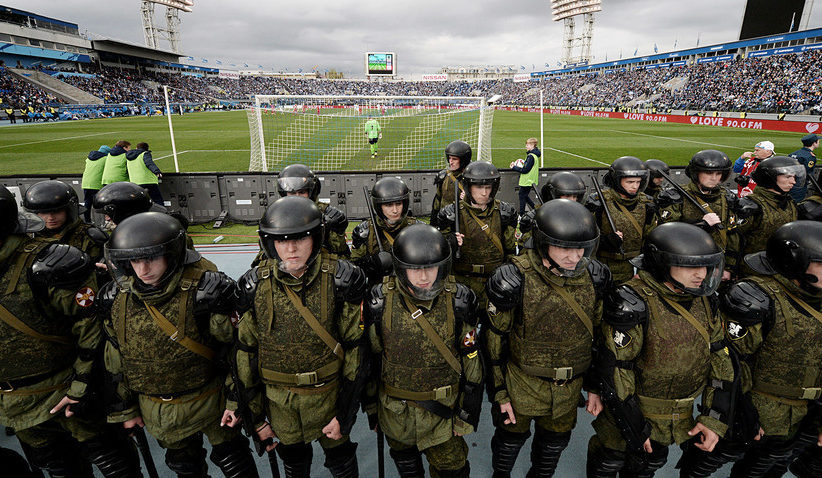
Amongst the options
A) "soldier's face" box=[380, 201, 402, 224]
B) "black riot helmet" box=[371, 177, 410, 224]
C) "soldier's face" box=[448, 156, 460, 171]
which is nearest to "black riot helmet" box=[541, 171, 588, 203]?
"soldier's face" box=[448, 156, 460, 171]

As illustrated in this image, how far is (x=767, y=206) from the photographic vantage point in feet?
16.4

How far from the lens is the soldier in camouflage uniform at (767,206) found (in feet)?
15.8

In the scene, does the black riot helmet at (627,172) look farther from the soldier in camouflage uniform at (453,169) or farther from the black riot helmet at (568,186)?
the soldier in camouflage uniform at (453,169)

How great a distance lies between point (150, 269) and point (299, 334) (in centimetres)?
116

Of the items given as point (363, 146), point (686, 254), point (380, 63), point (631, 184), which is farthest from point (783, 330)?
point (380, 63)

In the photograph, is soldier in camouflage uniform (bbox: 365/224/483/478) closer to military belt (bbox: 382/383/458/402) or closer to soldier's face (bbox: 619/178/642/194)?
military belt (bbox: 382/383/458/402)

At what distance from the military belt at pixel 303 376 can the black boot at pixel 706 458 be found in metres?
3.09

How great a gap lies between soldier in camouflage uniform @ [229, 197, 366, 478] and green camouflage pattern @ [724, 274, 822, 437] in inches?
121

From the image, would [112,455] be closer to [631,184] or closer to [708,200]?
[631,184]

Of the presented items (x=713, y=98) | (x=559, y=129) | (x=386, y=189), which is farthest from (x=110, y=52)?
(x=713, y=98)

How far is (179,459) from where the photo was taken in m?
3.18

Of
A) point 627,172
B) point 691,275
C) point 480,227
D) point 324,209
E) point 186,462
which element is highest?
point 627,172

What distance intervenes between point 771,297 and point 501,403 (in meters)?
2.24

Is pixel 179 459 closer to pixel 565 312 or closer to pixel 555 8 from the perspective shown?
pixel 565 312
